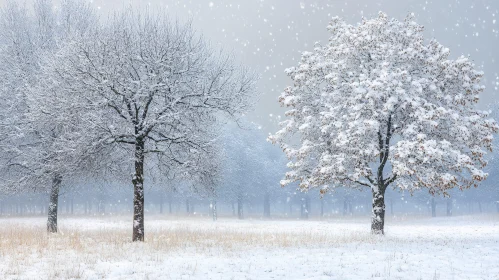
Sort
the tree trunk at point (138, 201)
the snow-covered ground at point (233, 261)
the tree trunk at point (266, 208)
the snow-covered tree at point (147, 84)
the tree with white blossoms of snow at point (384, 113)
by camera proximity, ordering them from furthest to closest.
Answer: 1. the tree trunk at point (266, 208)
2. the tree with white blossoms of snow at point (384, 113)
3. the tree trunk at point (138, 201)
4. the snow-covered tree at point (147, 84)
5. the snow-covered ground at point (233, 261)

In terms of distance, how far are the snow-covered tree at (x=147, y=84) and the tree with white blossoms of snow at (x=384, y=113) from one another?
15.7 ft

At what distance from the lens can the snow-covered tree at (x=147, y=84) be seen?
15500 millimetres

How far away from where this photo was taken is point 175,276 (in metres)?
9.67

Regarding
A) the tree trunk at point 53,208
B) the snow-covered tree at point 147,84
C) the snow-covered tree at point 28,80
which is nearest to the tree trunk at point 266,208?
the tree trunk at point 53,208

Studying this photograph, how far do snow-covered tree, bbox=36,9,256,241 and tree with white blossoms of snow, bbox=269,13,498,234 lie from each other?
4800 millimetres

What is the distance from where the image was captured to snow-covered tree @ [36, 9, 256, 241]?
15500 mm

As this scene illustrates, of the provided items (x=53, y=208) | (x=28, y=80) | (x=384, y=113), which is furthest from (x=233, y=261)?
(x=28, y=80)

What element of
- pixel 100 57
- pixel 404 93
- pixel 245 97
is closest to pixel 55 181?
pixel 100 57

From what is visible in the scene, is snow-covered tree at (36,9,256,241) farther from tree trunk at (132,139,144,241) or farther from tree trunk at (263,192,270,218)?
tree trunk at (263,192,270,218)

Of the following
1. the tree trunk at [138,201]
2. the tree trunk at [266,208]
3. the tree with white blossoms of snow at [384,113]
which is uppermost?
the tree with white blossoms of snow at [384,113]

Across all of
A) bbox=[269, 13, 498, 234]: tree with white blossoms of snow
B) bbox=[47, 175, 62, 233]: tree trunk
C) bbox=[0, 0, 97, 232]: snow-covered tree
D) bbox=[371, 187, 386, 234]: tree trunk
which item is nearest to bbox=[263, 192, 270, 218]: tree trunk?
bbox=[371, 187, 386, 234]: tree trunk

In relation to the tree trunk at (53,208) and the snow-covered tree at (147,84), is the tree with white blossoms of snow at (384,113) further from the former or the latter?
the tree trunk at (53,208)

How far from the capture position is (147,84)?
15336mm

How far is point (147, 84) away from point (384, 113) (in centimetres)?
1004
